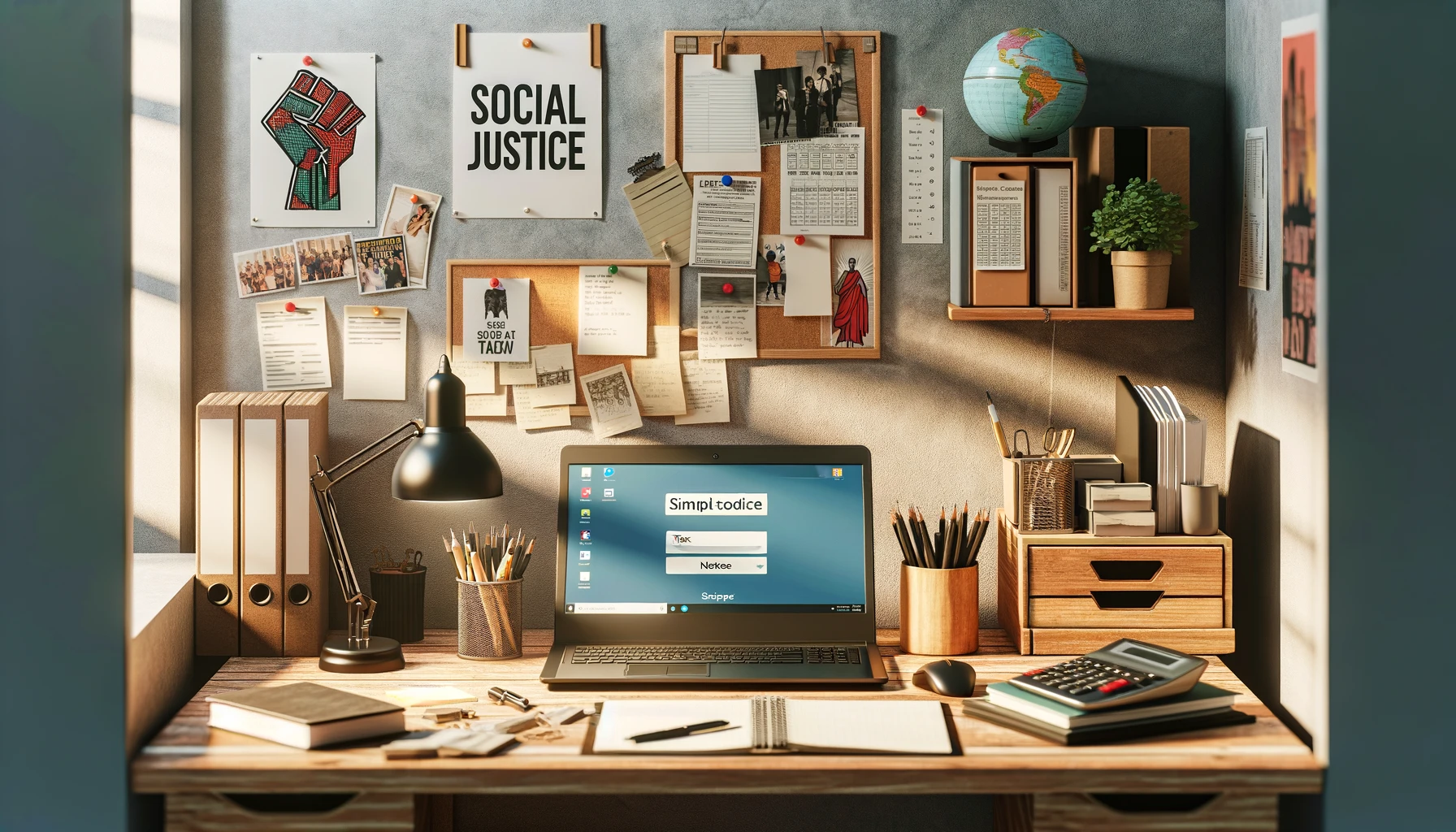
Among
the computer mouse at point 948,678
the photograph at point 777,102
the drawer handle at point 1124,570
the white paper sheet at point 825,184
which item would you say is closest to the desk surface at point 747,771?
the computer mouse at point 948,678

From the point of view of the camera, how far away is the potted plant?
2.17 metres

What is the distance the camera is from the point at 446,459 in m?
2.03

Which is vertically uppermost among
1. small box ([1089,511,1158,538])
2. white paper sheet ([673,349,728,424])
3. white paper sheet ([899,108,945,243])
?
white paper sheet ([899,108,945,243])

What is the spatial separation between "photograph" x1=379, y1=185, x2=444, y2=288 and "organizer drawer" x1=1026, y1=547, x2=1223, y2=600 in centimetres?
123

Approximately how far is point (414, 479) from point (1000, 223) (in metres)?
1.09

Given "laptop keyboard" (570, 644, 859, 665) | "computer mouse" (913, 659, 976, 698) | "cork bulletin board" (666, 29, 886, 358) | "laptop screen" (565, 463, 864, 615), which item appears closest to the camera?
"computer mouse" (913, 659, 976, 698)

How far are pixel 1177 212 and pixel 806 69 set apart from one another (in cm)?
71

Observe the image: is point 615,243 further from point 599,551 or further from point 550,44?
point 599,551

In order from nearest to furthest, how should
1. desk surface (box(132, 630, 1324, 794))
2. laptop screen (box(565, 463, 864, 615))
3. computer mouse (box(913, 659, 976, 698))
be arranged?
desk surface (box(132, 630, 1324, 794)) → computer mouse (box(913, 659, 976, 698)) → laptop screen (box(565, 463, 864, 615))

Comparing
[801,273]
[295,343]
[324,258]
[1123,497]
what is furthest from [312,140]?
[1123,497]

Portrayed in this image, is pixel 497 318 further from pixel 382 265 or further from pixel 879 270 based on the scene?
pixel 879 270

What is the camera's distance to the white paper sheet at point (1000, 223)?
→ 7.29 feet

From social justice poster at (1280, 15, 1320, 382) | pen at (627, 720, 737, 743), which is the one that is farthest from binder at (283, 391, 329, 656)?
social justice poster at (1280, 15, 1320, 382)

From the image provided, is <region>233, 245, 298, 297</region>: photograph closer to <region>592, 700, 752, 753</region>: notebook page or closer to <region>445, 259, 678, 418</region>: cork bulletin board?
<region>445, 259, 678, 418</region>: cork bulletin board
